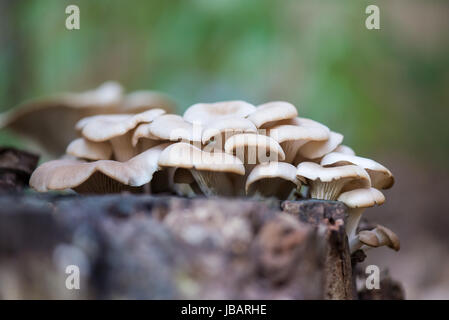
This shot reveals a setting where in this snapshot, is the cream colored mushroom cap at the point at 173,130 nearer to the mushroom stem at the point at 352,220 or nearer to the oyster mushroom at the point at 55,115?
the mushroom stem at the point at 352,220

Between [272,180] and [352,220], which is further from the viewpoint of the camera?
[352,220]

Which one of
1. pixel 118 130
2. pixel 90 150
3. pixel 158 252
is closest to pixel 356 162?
pixel 158 252

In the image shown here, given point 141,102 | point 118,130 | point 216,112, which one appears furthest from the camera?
point 141,102

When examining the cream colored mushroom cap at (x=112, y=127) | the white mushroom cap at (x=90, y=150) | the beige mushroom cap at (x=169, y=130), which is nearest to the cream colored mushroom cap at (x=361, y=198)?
the beige mushroom cap at (x=169, y=130)

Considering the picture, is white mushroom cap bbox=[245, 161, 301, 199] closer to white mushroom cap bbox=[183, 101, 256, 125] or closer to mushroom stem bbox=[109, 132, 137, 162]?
white mushroom cap bbox=[183, 101, 256, 125]

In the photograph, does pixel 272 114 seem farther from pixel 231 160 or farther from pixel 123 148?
pixel 123 148
